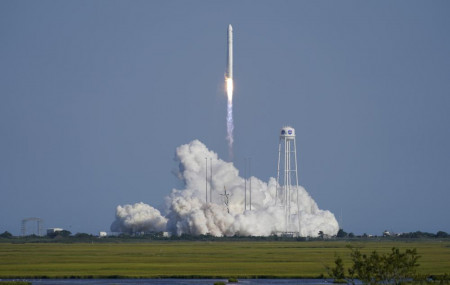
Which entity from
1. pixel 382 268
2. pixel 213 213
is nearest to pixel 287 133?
pixel 213 213

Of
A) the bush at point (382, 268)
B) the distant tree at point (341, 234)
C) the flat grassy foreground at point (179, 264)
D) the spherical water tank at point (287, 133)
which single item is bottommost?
the bush at point (382, 268)

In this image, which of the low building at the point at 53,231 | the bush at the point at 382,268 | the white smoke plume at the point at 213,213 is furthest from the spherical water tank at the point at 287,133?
the bush at the point at 382,268

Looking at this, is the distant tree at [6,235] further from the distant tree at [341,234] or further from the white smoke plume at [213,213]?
the distant tree at [341,234]

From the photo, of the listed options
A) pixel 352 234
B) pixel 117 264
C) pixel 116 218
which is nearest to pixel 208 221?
pixel 116 218

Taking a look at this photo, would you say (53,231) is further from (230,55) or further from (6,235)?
(230,55)

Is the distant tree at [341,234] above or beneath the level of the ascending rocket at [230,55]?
beneath

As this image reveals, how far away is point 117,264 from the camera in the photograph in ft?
317

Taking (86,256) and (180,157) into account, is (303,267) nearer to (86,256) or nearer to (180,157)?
(86,256)

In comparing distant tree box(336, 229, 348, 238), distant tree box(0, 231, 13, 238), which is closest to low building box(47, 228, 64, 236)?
distant tree box(0, 231, 13, 238)

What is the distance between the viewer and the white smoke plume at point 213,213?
6535 inches

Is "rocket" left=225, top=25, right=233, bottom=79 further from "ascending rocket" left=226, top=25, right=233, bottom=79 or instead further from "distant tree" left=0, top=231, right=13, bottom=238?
"distant tree" left=0, top=231, right=13, bottom=238

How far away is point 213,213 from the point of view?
166m

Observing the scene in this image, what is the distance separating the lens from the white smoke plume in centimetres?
16600

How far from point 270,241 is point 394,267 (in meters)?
115
